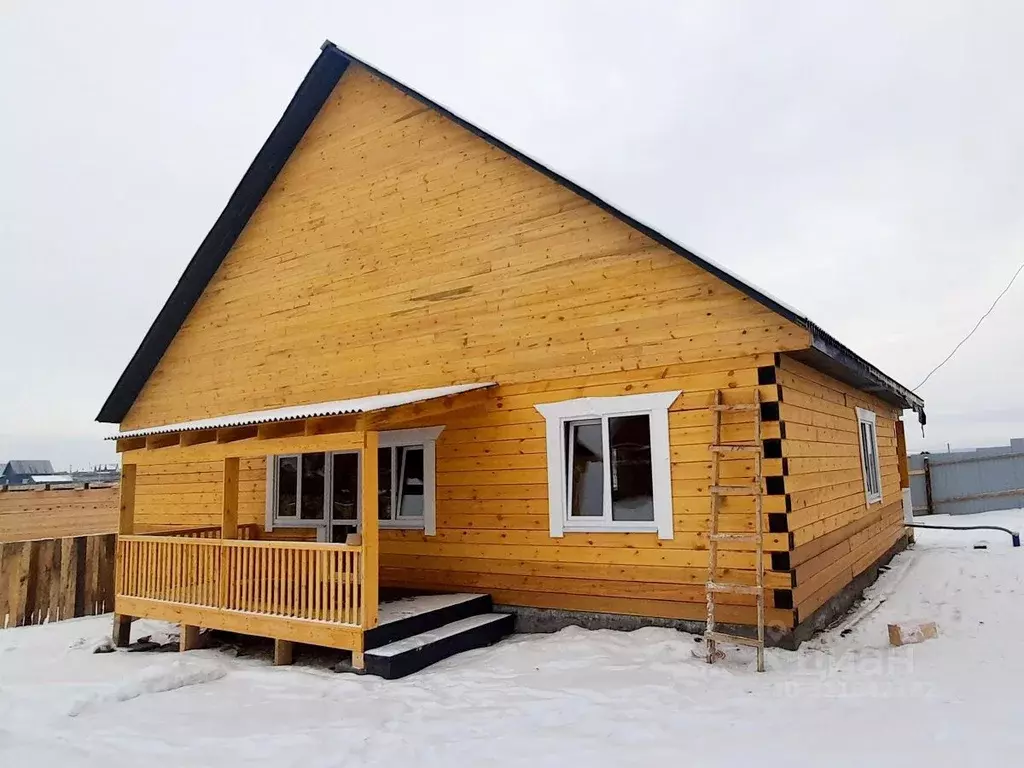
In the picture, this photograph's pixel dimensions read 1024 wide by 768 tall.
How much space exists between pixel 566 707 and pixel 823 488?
4464 mm

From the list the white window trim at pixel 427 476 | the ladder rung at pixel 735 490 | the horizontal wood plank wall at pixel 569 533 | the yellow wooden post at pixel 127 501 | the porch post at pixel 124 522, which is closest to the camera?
the ladder rung at pixel 735 490

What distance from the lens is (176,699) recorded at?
6254mm

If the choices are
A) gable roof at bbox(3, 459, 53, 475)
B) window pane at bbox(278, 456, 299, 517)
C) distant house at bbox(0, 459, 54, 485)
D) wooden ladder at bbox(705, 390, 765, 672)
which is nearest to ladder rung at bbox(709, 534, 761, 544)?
wooden ladder at bbox(705, 390, 765, 672)

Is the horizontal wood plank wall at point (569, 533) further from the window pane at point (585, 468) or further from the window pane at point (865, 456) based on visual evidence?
the window pane at point (865, 456)

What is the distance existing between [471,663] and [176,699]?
2.67m

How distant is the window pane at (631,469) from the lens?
768 centimetres

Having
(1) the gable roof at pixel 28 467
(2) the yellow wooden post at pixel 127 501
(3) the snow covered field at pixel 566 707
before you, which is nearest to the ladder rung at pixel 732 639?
(3) the snow covered field at pixel 566 707

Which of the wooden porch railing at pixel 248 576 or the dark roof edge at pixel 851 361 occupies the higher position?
the dark roof edge at pixel 851 361

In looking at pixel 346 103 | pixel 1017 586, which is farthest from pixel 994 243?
pixel 346 103

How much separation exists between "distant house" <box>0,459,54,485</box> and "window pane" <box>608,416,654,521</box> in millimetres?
31073

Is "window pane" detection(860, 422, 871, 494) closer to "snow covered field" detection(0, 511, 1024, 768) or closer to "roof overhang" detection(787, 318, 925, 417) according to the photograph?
"roof overhang" detection(787, 318, 925, 417)

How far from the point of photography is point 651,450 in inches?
299

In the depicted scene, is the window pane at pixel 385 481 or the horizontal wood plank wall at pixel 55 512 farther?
the horizontal wood plank wall at pixel 55 512

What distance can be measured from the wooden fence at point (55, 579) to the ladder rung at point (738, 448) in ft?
35.0
